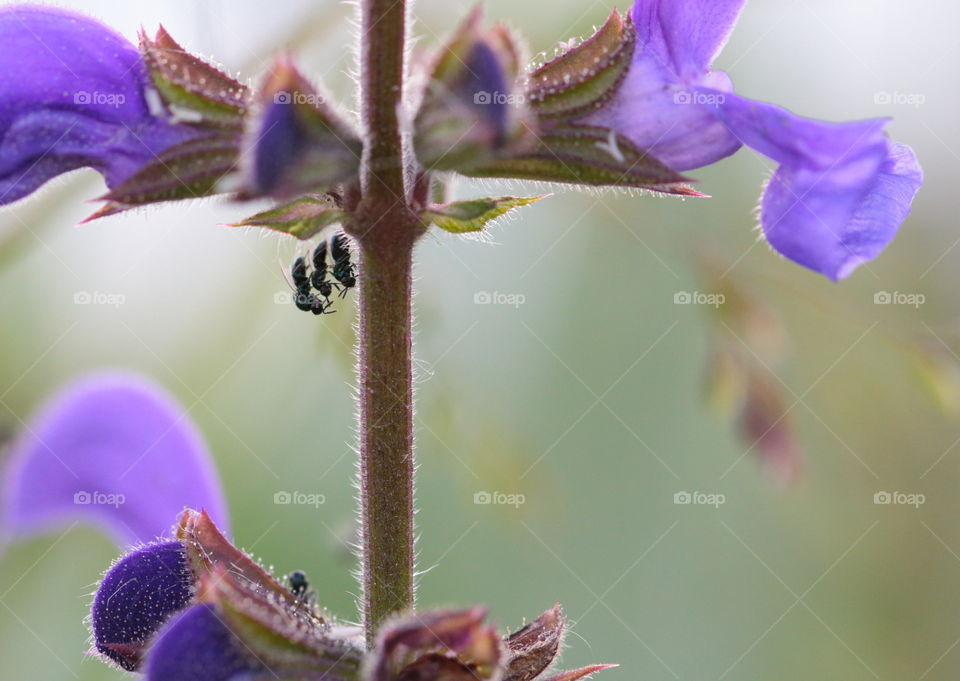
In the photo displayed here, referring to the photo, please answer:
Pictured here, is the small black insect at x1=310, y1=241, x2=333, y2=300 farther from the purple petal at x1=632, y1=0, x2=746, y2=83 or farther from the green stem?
the purple petal at x1=632, y1=0, x2=746, y2=83

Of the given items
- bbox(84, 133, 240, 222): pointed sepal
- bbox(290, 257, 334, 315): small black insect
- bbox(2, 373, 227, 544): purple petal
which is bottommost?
bbox(2, 373, 227, 544): purple petal

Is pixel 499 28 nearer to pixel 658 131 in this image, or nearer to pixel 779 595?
pixel 658 131

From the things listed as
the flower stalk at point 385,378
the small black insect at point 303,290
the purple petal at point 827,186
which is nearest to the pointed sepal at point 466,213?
the flower stalk at point 385,378

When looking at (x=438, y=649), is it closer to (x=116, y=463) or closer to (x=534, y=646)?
(x=534, y=646)

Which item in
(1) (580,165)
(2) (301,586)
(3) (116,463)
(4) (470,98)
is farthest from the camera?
(3) (116,463)

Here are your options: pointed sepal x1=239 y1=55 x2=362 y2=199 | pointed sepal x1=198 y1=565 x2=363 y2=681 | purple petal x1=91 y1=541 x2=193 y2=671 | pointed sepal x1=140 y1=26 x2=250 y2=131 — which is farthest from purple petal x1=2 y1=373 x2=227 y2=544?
pointed sepal x1=239 y1=55 x2=362 y2=199

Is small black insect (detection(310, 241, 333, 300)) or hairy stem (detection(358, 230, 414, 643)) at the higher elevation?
small black insect (detection(310, 241, 333, 300))

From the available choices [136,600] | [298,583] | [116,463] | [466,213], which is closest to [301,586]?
[298,583]
